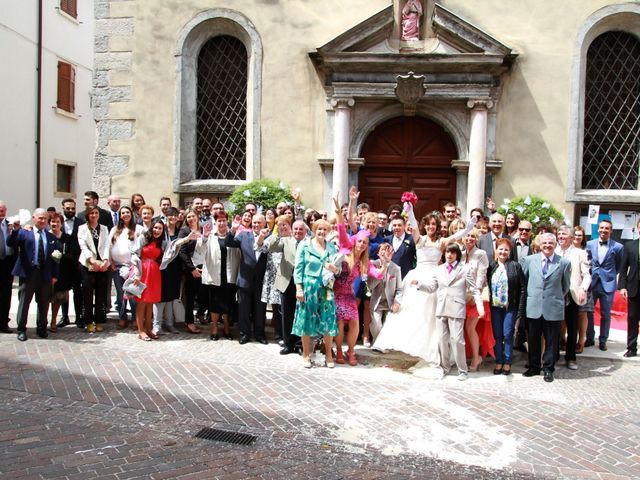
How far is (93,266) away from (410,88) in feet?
21.1

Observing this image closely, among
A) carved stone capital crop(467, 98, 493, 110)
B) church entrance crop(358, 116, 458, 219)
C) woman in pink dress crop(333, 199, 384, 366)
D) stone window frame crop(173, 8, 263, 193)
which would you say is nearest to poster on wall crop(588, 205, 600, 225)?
church entrance crop(358, 116, 458, 219)

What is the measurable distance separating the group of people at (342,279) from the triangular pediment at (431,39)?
12.1 feet

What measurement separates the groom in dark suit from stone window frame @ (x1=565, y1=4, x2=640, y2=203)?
3.26m

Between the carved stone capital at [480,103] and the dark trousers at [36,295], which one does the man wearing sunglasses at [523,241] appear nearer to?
the carved stone capital at [480,103]

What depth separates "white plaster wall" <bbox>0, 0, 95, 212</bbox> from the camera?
18.3m

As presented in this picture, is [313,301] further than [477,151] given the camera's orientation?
No

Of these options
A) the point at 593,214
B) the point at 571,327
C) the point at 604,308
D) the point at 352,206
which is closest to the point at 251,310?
the point at 352,206

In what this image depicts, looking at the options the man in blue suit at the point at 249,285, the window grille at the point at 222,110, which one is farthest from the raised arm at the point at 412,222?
the window grille at the point at 222,110

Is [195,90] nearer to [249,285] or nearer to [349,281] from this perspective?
[249,285]

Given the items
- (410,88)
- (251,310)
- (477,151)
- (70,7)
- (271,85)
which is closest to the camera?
(251,310)

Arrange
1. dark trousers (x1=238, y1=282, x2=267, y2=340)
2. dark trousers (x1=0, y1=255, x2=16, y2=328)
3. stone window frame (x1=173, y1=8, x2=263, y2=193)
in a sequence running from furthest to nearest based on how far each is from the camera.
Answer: stone window frame (x1=173, y1=8, x2=263, y2=193), dark trousers (x1=0, y1=255, x2=16, y2=328), dark trousers (x1=238, y1=282, x2=267, y2=340)

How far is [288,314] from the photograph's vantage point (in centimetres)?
727

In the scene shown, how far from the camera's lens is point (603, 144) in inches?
435

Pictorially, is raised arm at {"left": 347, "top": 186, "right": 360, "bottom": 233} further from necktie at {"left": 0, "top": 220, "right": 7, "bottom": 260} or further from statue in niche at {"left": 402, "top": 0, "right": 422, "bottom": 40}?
statue in niche at {"left": 402, "top": 0, "right": 422, "bottom": 40}
